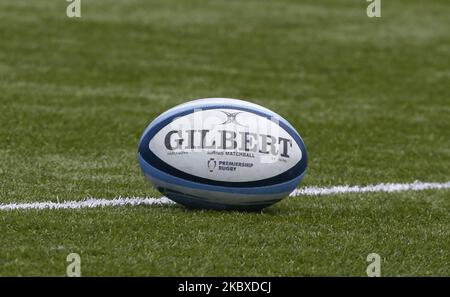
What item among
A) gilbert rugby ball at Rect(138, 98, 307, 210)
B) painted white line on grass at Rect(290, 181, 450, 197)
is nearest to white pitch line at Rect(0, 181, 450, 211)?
painted white line on grass at Rect(290, 181, 450, 197)

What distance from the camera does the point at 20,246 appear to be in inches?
210

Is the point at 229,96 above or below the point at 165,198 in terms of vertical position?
below

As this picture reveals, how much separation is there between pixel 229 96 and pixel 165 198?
433 centimetres

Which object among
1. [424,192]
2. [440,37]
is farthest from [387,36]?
[424,192]

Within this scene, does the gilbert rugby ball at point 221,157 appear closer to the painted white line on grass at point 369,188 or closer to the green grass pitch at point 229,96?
the green grass pitch at point 229,96

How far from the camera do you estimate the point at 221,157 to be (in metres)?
6.10

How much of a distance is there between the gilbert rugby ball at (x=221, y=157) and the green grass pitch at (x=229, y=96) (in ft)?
0.44

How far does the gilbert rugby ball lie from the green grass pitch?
0.44 feet

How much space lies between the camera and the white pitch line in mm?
6246

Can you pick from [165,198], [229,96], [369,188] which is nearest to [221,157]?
[165,198]

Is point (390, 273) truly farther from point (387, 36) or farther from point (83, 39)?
point (387, 36)

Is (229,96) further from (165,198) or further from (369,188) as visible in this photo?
(165,198)

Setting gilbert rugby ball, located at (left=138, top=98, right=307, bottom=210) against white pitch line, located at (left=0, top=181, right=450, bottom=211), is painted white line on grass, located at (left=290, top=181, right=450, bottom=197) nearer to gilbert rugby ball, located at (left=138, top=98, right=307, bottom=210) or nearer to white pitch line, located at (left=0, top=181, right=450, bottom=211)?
white pitch line, located at (left=0, top=181, right=450, bottom=211)
